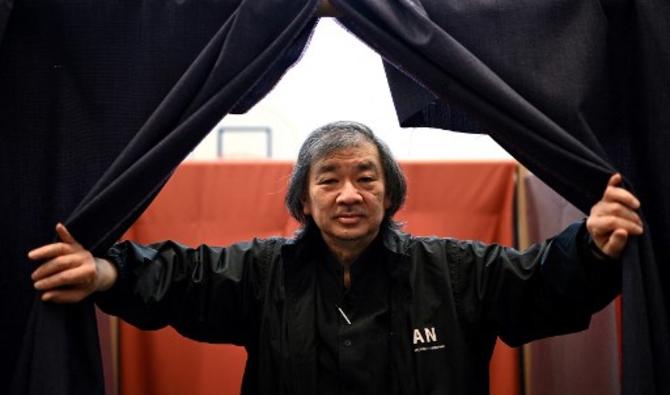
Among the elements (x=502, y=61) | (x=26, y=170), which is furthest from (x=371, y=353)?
(x=26, y=170)

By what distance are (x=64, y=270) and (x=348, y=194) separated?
2.53 feet

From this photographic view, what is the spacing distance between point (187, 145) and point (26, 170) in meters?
0.43

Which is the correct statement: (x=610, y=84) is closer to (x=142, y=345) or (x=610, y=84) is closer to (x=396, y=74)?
(x=396, y=74)

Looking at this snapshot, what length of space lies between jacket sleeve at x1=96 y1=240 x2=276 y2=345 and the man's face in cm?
22

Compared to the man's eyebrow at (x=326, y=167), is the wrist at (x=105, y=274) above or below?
below

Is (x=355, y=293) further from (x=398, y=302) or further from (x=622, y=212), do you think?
(x=622, y=212)

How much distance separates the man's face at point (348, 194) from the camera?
192 cm

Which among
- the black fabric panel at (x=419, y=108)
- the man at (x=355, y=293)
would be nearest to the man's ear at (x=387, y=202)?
the man at (x=355, y=293)

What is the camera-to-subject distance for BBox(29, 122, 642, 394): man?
5.81 ft

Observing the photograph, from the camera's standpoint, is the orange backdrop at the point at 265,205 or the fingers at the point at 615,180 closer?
the fingers at the point at 615,180

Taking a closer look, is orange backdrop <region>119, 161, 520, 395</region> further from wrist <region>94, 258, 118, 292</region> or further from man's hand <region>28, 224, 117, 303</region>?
man's hand <region>28, 224, 117, 303</region>

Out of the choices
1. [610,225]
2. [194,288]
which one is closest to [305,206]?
[194,288]

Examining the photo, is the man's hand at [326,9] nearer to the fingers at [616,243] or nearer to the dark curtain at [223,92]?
the dark curtain at [223,92]

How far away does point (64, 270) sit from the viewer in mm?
1514
